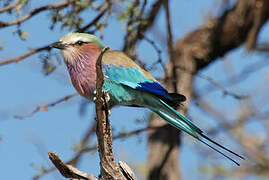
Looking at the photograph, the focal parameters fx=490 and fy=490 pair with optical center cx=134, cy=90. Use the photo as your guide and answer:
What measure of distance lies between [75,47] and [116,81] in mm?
462

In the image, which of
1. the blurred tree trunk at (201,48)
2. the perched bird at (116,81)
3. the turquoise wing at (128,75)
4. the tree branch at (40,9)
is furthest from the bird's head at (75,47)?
the blurred tree trunk at (201,48)

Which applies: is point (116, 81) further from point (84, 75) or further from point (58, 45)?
point (58, 45)

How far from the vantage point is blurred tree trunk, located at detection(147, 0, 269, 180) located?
6203 mm

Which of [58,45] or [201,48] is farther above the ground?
[201,48]

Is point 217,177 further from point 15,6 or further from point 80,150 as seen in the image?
point 15,6

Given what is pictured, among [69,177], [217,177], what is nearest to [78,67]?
[69,177]

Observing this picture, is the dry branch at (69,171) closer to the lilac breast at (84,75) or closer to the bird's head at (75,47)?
the lilac breast at (84,75)

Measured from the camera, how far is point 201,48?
22.1ft

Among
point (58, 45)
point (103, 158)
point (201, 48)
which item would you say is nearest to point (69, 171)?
point (103, 158)

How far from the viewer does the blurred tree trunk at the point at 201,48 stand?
6.20 meters

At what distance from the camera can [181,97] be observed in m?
4.05

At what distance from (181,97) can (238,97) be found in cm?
116

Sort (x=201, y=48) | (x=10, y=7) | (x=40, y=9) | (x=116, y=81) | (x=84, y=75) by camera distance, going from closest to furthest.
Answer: (x=84, y=75)
(x=116, y=81)
(x=10, y=7)
(x=40, y=9)
(x=201, y=48)

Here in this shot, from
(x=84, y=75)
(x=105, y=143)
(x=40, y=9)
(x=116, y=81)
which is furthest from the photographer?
(x=40, y=9)
